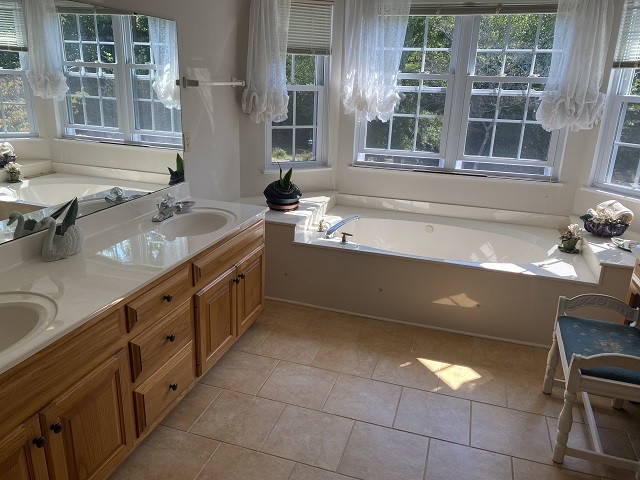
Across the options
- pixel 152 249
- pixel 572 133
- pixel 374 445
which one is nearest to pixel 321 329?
pixel 374 445

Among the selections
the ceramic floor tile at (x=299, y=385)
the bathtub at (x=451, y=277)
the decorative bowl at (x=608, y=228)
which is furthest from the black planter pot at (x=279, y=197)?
the decorative bowl at (x=608, y=228)

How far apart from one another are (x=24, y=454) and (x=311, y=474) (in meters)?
1.07

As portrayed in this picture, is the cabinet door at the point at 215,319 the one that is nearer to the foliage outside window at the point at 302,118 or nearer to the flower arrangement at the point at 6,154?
the flower arrangement at the point at 6,154

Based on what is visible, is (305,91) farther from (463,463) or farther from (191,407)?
(463,463)

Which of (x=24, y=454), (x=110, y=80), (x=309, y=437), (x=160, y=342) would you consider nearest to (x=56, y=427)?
(x=24, y=454)

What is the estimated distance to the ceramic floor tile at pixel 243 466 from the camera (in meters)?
1.98

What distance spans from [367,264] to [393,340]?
52 centimetres

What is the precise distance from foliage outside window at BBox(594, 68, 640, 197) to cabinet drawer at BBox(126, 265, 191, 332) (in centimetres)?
306

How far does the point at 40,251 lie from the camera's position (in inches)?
77.9

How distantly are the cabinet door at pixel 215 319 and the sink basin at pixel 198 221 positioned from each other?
0.30m

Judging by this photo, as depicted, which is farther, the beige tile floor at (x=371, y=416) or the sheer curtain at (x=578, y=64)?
the sheer curtain at (x=578, y=64)

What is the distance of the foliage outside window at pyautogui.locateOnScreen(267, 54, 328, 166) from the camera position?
3812 mm

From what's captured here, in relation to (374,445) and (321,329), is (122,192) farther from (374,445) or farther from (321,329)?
(374,445)

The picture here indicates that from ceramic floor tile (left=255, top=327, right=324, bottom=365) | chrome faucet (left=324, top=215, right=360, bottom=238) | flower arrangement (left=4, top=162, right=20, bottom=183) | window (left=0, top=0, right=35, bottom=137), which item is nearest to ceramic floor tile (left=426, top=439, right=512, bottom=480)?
ceramic floor tile (left=255, top=327, right=324, bottom=365)
